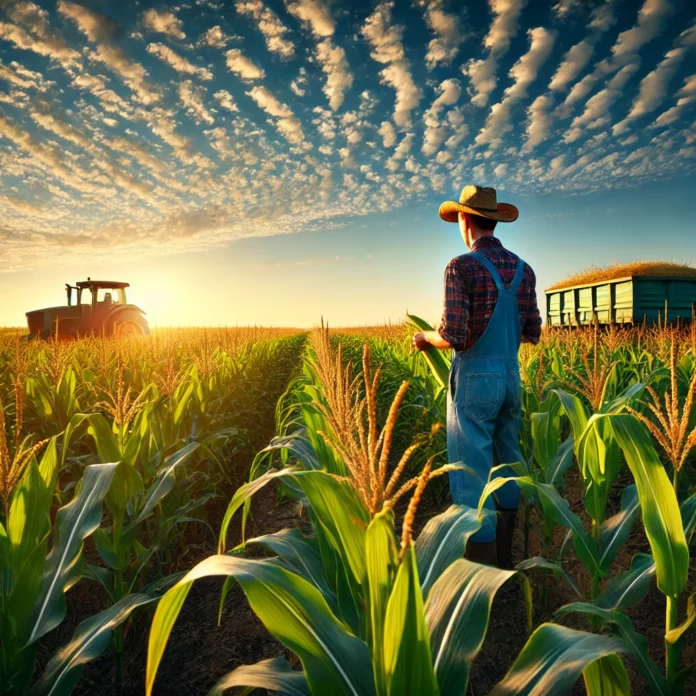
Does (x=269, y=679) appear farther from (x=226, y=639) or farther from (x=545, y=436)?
(x=545, y=436)

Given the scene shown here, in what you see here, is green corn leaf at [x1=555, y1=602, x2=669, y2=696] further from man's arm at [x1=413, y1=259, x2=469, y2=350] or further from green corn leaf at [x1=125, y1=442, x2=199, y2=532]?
green corn leaf at [x1=125, y1=442, x2=199, y2=532]

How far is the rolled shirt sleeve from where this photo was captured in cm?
245

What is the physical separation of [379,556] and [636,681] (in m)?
1.89

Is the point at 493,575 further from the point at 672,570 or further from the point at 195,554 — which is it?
the point at 195,554

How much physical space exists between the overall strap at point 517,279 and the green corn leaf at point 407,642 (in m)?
2.06

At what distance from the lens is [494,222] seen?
267 cm

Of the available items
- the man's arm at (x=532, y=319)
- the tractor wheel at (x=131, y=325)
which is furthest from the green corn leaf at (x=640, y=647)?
the tractor wheel at (x=131, y=325)

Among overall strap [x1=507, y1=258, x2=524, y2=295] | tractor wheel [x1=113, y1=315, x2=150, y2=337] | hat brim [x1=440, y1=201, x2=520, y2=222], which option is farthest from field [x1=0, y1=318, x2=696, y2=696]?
tractor wheel [x1=113, y1=315, x2=150, y2=337]

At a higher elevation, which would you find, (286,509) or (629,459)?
(629,459)

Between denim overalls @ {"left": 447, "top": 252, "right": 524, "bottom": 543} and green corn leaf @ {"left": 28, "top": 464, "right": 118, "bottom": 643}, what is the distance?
1.69m

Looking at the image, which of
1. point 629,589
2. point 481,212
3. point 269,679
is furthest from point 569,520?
point 481,212

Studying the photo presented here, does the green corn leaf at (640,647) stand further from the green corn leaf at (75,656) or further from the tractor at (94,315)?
the tractor at (94,315)

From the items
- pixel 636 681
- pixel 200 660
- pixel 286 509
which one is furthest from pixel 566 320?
pixel 200 660

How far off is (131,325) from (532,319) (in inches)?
558
